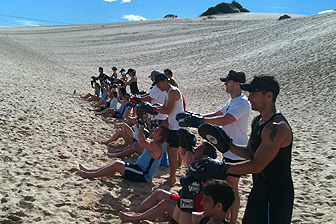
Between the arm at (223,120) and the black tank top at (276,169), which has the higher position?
the arm at (223,120)

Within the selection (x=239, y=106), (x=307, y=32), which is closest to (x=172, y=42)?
(x=307, y=32)

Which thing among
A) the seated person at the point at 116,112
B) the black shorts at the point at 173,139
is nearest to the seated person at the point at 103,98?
the seated person at the point at 116,112

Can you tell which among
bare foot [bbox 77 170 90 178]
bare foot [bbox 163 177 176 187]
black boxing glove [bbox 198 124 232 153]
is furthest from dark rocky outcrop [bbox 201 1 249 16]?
black boxing glove [bbox 198 124 232 153]

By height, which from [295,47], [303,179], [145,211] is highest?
[295,47]

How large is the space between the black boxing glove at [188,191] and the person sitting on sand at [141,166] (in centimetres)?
175

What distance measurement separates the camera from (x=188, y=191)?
2.60 metres

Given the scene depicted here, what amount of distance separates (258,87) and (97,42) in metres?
39.1

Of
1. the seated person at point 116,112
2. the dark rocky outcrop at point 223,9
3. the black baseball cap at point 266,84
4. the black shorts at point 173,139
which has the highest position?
the dark rocky outcrop at point 223,9

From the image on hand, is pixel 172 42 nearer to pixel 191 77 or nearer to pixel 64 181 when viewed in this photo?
pixel 191 77

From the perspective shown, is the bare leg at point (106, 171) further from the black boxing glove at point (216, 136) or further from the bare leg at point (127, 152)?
the black boxing glove at point (216, 136)

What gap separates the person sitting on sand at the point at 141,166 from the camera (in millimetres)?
4363

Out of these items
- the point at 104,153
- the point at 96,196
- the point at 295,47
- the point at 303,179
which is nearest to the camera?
the point at 96,196

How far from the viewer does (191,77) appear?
18.9 m

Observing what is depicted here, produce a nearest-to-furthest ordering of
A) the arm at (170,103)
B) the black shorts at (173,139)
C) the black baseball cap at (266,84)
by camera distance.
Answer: the black baseball cap at (266,84)
the arm at (170,103)
the black shorts at (173,139)
